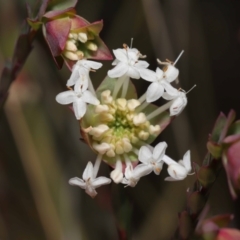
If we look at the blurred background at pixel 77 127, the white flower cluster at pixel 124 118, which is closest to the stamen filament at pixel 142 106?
the white flower cluster at pixel 124 118

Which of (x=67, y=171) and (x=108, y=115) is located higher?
(x=108, y=115)

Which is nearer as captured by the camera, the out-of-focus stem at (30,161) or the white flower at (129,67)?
the white flower at (129,67)

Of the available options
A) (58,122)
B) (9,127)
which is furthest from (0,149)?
(58,122)

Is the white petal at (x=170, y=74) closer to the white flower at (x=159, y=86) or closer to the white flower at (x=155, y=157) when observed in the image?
the white flower at (x=159, y=86)

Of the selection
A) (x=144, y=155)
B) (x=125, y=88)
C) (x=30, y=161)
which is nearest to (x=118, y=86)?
(x=125, y=88)

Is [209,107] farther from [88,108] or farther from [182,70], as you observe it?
[88,108]

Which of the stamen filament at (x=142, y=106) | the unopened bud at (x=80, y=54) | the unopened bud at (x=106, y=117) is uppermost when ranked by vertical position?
the unopened bud at (x=80, y=54)

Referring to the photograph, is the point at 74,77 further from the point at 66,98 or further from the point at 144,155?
the point at 144,155

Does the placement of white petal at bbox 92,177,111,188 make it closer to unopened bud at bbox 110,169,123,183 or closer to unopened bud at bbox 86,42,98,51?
unopened bud at bbox 110,169,123,183

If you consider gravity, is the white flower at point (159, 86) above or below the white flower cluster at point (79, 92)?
below
